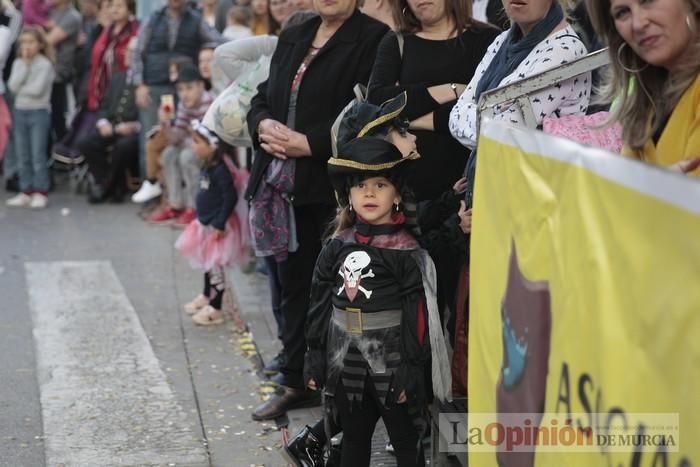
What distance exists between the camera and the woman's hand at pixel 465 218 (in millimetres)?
4762

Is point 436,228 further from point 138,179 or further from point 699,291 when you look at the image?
point 138,179

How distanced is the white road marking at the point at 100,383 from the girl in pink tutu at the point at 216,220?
1.96ft

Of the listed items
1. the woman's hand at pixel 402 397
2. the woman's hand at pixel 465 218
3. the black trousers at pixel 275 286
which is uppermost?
the woman's hand at pixel 465 218

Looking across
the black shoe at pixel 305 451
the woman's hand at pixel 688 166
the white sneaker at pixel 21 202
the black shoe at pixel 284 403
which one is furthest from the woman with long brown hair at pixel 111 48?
the woman's hand at pixel 688 166

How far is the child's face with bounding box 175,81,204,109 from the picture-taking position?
1041 cm

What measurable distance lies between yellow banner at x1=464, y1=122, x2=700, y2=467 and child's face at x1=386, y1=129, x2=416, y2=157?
1.29 m

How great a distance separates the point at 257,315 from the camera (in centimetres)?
819

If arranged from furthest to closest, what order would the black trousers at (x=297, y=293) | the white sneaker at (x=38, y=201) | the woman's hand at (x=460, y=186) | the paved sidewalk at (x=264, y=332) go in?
the white sneaker at (x=38, y=201) → the black trousers at (x=297, y=293) → the paved sidewalk at (x=264, y=332) → the woman's hand at (x=460, y=186)

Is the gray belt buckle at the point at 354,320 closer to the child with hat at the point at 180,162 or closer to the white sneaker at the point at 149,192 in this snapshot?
the child with hat at the point at 180,162

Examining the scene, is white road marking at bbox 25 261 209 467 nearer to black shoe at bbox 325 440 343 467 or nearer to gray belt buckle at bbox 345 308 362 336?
black shoe at bbox 325 440 343 467

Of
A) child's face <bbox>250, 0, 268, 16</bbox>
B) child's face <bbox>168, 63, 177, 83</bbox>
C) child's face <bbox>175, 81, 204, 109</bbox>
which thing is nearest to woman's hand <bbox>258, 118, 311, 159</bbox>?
child's face <bbox>175, 81, 204, 109</bbox>

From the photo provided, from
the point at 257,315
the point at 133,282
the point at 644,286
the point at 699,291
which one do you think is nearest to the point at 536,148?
the point at 644,286

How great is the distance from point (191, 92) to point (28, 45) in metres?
3.25

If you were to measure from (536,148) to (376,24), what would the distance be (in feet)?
10.0
